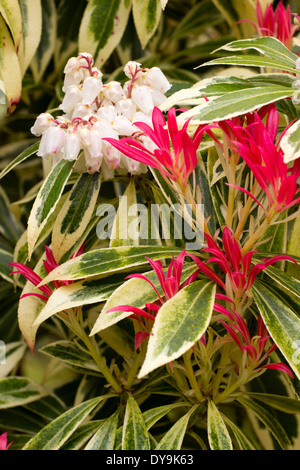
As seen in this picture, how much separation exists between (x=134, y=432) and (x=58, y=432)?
0.12 metres

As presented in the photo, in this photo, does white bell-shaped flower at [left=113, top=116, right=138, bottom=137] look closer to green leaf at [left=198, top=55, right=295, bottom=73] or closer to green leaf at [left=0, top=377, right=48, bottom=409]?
green leaf at [left=198, top=55, right=295, bottom=73]

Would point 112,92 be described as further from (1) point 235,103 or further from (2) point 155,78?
(1) point 235,103

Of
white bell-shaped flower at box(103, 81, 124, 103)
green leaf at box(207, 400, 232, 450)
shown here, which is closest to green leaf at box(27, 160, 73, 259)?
white bell-shaped flower at box(103, 81, 124, 103)

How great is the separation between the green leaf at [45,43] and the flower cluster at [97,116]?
0.32 meters

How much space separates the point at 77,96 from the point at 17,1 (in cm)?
26

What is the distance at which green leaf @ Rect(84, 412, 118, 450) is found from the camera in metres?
0.74

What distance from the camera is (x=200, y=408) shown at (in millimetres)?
802

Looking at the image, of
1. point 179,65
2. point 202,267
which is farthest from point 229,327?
point 179,65

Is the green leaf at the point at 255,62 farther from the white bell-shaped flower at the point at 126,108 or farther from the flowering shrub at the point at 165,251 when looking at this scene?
the white bell-shaped flower at the point at 126,108

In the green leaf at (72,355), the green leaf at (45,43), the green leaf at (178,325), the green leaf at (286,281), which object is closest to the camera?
the green leaf at (178,325)

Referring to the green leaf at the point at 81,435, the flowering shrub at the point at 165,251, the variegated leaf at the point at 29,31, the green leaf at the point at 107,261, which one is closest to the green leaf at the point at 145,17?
the flowering shrub at the point at 165,251

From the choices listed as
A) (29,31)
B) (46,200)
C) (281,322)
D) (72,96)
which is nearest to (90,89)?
(72,96)

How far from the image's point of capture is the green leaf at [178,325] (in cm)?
52
